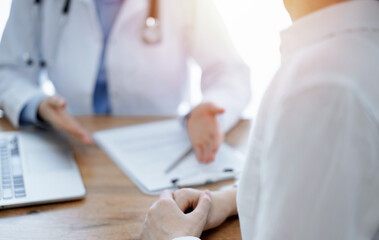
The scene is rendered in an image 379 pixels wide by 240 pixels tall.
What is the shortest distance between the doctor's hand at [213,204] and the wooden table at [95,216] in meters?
0.02

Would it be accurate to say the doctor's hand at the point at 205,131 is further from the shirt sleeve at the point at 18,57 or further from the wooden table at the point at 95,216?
the shirt sleeve at the point at 18,57

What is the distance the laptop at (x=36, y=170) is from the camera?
0.75 m

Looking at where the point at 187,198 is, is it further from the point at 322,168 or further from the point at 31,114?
the point at 31,114

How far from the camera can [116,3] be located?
4.37ft

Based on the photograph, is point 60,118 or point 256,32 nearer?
point 60,118

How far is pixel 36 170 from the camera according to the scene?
845 mm

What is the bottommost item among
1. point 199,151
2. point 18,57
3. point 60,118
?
point 199,151

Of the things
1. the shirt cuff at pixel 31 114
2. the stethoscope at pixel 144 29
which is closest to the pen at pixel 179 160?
the shirt cuff at pixel 31 114

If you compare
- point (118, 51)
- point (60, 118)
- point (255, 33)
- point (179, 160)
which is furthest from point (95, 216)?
point (255, 33)

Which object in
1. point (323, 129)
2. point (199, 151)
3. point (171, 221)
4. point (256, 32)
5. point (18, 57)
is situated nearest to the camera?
point (323, 129)

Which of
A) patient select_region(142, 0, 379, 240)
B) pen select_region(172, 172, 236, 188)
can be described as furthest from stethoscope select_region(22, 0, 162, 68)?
patient select_region(142, 0, 379, 240)

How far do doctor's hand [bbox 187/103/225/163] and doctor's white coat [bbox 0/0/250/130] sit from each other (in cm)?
14

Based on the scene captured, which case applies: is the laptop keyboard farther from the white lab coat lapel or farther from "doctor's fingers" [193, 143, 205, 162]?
the white lab coat lapel

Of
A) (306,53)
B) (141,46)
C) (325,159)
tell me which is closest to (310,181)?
(325,159)
